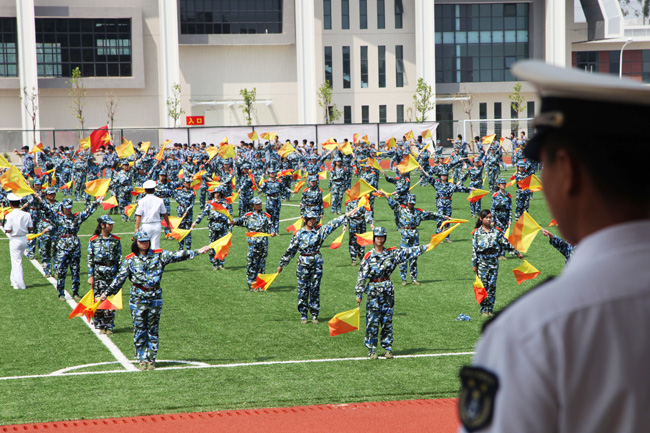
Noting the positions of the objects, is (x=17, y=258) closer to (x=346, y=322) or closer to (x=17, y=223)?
(x=17, y=223)

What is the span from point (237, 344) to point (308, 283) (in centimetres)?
184

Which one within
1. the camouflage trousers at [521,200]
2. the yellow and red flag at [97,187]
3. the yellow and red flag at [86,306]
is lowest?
the yellow and red flag at [86,306]

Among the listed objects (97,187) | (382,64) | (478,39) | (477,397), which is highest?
(478,39)

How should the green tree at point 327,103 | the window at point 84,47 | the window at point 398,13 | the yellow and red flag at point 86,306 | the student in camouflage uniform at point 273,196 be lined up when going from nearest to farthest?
the yellow and red flag at point 86,306, the student in camouflage uniform at point 273,196, the window at point 84,47, the green tree at point 327,103, the window at point 398,13

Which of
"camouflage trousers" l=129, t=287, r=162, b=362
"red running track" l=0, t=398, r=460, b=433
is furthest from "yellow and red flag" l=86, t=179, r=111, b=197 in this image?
"red running track" l=0, t=398, r=460, b=433

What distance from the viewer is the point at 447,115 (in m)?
65.3

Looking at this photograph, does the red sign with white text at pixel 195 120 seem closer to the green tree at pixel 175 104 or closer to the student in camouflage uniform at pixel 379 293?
the green tree at pixel 175 104

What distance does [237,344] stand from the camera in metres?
13.5

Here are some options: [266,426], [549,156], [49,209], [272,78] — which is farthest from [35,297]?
[272,78]

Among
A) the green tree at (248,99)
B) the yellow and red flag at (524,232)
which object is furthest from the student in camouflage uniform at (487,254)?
the green tree at (248,99)

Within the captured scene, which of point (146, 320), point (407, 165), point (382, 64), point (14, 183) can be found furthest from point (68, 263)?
point (382, 64)

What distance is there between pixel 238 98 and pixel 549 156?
198 ft

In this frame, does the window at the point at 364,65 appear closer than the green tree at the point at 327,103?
No

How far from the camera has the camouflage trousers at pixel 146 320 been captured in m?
11.5
